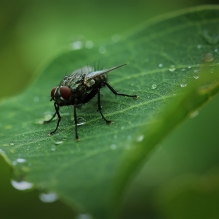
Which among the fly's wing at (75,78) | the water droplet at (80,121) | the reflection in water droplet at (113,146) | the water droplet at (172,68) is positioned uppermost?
the reflection in water droplet at (113,146)

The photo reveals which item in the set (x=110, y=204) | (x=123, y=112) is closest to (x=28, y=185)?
(x=110, y=204)

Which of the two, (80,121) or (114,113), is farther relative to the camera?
(80,121)

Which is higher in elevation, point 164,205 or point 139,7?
point 139,7

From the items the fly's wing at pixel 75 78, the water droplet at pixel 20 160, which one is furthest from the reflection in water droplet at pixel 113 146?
the fly's wing at pixel 75 78

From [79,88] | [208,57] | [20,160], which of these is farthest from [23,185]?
[208,57]

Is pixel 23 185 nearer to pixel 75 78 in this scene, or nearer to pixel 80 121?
pixel 80 121

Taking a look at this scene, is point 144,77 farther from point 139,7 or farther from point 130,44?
point 139,7

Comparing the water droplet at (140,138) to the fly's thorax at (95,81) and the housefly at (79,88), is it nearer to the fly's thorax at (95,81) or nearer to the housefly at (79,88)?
the housefly at (79,88)
